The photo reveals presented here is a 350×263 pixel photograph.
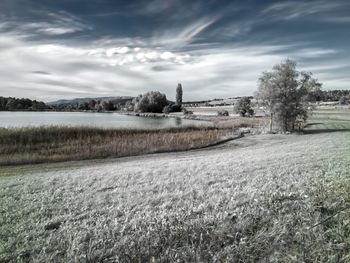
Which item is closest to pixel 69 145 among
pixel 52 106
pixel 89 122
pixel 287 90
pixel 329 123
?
pixel 287 90

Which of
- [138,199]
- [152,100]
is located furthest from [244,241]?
[152,100]

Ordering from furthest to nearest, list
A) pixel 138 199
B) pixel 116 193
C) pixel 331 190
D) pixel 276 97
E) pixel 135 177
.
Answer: pixel 276 97 < pixel 135 177 < pixel 116 193 < pixel 138 199 < pixel 331 190

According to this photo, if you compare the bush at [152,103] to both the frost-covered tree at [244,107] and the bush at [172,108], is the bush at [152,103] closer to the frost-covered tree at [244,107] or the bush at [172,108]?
the bush at [172,108]

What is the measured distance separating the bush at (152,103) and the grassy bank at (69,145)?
291 feet

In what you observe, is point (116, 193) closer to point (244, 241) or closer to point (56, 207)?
point (56, 207)

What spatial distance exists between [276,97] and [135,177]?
26.1 metres

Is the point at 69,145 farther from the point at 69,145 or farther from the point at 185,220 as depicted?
the point at 185,220

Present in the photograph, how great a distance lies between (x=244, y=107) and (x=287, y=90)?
1651 inches

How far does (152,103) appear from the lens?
116250 millimetres

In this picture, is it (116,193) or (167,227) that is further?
(116,193)

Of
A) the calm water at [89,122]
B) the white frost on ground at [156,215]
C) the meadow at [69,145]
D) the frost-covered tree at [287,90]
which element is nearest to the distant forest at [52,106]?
the calm water at [89,122]

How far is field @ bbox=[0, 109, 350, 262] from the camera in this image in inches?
153

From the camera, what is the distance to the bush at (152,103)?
382 ft

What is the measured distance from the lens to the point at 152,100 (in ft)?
381
